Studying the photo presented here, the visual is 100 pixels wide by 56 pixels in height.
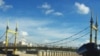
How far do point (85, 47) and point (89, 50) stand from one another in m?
0.22

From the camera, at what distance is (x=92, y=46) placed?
5.91 m

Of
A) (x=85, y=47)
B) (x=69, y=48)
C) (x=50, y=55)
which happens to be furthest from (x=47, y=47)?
(x=85, y=47)

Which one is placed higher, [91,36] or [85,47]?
[91,36]

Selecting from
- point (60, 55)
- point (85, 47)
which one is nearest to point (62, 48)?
point (60, 55)

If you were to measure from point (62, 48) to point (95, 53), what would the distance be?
10043cm

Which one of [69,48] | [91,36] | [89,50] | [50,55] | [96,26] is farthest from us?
[50,55]

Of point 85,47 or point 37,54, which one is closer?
point 85,47

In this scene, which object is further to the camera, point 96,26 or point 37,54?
point 37,54

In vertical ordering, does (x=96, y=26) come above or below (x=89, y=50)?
above

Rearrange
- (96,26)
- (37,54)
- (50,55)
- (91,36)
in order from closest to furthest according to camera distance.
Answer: (91,36)
(96,26)
(37,54)
(50,55)

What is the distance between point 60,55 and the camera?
563 ft

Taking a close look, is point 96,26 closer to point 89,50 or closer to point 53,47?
point 53,47

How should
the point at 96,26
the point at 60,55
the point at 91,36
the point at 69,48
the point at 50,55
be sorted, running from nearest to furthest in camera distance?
the point at 91,36 → the point at 96,26 → the point at 69,48 → the point at 50,55 → the point at 60,55

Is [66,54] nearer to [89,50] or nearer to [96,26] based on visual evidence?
[96,26]
